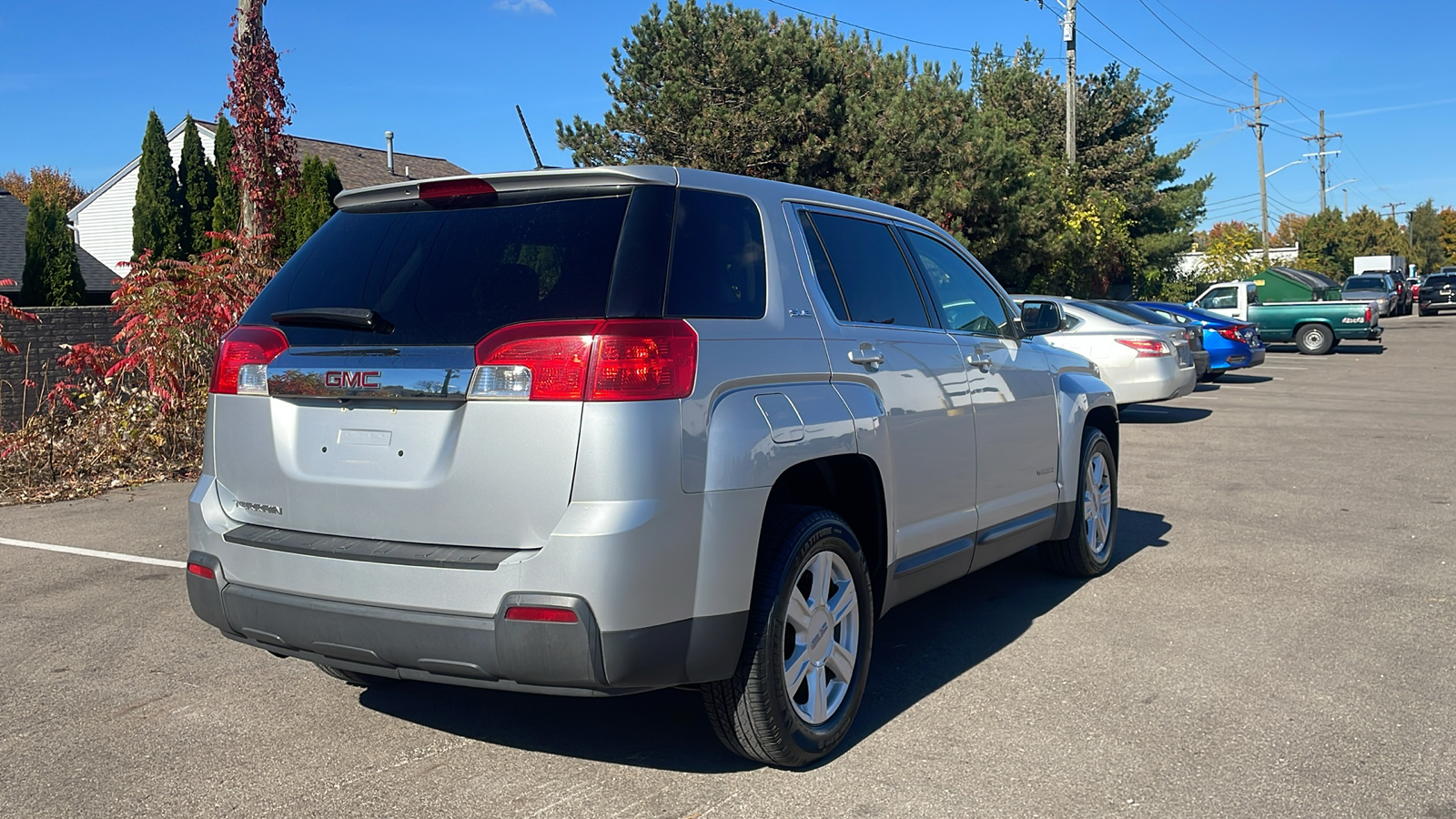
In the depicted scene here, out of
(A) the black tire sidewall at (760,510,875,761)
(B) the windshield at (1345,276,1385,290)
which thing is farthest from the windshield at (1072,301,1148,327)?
(B) the windshield at (1345,276,1385,290)

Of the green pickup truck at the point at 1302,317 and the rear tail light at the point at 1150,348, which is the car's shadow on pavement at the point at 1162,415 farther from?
the green pickup truck at the point at 1302,317

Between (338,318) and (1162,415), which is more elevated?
(338,318)

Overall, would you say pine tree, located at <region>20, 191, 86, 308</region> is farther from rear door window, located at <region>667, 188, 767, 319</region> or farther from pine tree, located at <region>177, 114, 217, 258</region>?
rear door window, located at <region>667, 188, 767, 319</region>

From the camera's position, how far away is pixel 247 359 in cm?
397

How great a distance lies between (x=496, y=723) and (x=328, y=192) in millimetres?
18583

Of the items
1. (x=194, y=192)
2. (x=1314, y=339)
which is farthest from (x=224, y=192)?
(x=1314, y=339)

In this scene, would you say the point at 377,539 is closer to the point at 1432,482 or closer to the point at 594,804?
the point at 594,804

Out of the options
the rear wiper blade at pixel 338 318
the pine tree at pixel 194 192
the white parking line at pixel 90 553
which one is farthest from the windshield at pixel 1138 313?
the pine tree at pixel 194 192

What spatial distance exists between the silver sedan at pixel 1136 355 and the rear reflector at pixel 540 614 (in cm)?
1167

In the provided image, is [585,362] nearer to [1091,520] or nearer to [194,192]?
[1091,520]

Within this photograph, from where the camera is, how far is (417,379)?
3525mm

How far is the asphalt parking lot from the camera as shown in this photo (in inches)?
147

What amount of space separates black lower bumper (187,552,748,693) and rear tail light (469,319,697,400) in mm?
576

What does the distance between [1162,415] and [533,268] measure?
46.6ft
